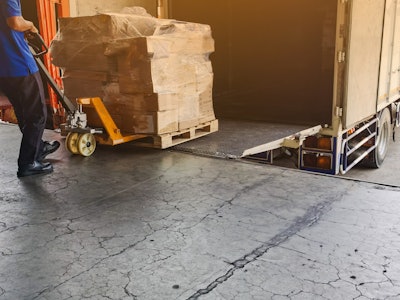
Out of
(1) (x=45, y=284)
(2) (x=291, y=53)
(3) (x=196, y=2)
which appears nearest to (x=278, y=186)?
(1) (x=45, y=284)

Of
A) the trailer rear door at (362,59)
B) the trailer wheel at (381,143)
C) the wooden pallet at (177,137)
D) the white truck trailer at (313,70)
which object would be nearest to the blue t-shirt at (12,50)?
the wooden pallet at (177,137)

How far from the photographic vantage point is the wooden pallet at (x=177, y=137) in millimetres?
4820

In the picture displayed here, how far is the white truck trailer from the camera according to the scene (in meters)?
5.32

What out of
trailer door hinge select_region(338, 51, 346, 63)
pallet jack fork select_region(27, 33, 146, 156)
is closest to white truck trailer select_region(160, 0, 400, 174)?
trailer door hinge select_region(338, 51, 346, 63)

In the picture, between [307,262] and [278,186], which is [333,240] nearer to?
[307,262]

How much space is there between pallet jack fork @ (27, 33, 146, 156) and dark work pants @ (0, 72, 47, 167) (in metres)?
0.62

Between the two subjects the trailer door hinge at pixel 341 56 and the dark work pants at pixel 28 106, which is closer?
the dark work pants at pixel 28 106

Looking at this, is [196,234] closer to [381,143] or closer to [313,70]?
[381,143]

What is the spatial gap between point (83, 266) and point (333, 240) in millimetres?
1557

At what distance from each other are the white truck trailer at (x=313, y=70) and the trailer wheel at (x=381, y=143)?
18 millimetres

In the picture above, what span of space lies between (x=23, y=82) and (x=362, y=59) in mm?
4052

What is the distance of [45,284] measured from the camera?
7.60 feet

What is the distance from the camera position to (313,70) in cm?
934

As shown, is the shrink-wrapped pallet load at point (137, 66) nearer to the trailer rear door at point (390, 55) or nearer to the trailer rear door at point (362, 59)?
the trailer rear door at point (362, 59)
